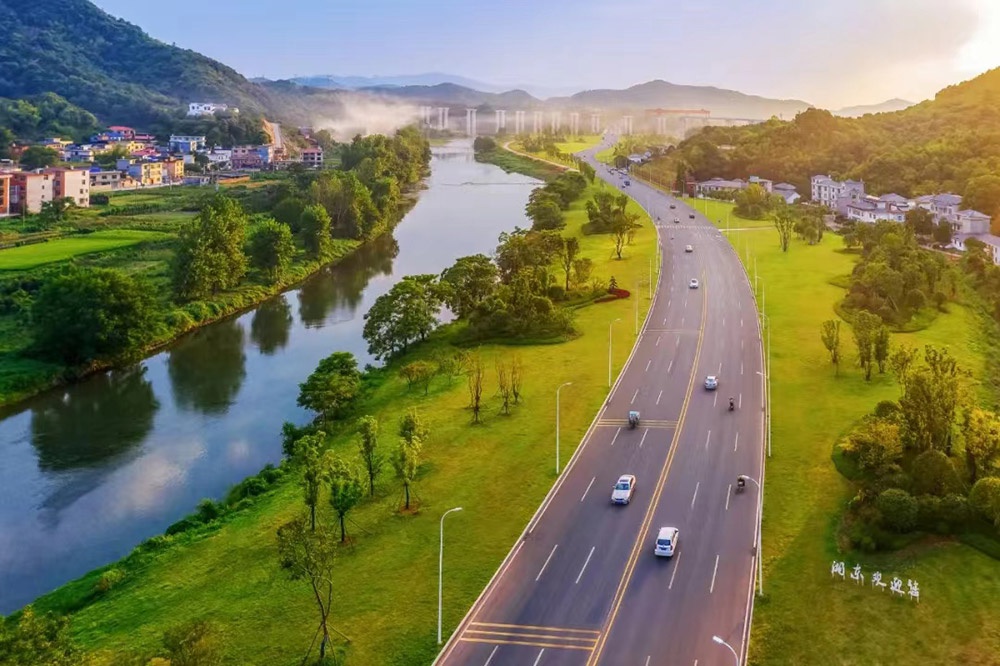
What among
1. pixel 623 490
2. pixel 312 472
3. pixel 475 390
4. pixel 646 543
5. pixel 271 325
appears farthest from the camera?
pixel 271 325

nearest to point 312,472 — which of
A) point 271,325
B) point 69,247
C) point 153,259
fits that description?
point 271,325

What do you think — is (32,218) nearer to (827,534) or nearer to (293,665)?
(293,665)

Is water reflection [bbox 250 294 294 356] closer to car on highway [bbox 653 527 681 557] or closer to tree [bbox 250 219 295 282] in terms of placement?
tree [bbox 250 219 295 282]

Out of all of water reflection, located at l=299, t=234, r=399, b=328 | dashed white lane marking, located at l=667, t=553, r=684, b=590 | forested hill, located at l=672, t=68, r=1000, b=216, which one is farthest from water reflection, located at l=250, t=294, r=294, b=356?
forested hill, located at l=672, t=68, r=1000, b=216

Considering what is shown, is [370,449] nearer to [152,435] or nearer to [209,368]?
[152,435]

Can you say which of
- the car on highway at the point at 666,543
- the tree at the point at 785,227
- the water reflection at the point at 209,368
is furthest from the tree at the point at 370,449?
the tree at the point at 785,227
